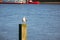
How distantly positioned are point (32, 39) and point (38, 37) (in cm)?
7

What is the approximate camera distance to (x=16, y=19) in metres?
2.04

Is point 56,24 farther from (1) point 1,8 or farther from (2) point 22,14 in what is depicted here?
(1) point 1,8

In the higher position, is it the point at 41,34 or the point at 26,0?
the point at 26,0

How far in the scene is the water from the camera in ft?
6.11

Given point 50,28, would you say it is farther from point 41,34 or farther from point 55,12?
point 55,12

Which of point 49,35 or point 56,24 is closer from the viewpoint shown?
point 49,35

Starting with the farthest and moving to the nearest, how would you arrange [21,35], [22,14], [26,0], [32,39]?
[26,0] → [22,14] → [32,39] → [21,35]

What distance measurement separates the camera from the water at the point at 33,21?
6.11ft

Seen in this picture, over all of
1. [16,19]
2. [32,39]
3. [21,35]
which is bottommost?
[32,39]

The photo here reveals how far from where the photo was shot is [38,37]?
6.08 ft

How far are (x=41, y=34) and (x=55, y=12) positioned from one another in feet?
1.41

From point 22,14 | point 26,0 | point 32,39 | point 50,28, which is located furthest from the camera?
point 26,0

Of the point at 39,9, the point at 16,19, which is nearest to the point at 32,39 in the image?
the point at 16,19

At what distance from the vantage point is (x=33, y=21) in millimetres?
2035
